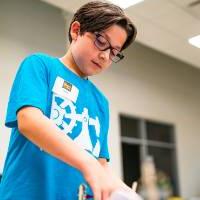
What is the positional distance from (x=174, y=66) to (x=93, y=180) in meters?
6.34

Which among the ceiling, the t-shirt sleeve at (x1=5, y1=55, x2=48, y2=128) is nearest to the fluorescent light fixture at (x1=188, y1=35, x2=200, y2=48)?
the ceiling

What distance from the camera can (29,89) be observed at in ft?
2.75

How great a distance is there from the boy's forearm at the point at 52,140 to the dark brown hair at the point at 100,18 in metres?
0.35

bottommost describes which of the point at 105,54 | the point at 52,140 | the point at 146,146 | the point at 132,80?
the point at 52,140

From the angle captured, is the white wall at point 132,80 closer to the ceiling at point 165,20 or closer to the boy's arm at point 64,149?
the ceiling at point 165,20

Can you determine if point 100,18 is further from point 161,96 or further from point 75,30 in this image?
point 161,96

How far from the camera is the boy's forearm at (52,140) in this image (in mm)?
666

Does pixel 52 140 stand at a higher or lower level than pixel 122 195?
higher

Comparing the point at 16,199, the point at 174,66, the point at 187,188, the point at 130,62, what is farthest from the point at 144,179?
the point at 16,199

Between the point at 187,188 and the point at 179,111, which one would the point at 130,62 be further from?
Result: the point at 187,188

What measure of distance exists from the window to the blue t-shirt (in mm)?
4519

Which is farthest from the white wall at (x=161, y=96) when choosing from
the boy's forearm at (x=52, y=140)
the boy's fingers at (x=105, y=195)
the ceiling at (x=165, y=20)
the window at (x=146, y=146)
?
the boy's fingers at (x=105, y=195)

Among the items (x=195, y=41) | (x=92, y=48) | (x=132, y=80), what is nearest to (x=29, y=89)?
(x=92, y=48)

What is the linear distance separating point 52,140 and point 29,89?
0.19 metres
